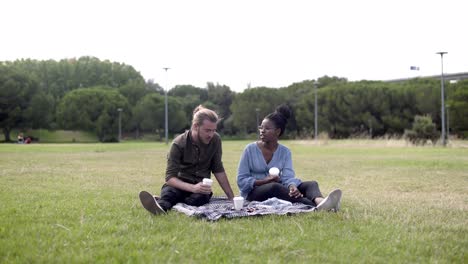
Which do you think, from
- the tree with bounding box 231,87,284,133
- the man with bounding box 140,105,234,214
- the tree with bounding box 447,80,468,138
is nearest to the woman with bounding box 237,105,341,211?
the man with bounding box 140,105,234,214

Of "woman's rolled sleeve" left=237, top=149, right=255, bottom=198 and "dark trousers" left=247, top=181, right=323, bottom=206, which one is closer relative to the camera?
"dark trousers" left=247, top=181, right=323, bottom=206

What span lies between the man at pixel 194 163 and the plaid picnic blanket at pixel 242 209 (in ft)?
0.51

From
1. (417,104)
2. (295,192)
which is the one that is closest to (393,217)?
(295,192)

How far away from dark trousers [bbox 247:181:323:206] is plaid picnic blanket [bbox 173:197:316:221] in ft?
0.49

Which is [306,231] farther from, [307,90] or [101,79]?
[101,79]

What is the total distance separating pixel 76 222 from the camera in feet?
16.8

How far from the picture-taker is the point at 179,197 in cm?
630

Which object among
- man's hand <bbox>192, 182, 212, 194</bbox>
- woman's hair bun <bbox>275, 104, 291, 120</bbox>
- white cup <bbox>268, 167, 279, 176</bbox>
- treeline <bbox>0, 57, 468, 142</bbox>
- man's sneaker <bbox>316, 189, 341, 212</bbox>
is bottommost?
man's sneaker <bbox>316, 189, 341, 212</bbox>

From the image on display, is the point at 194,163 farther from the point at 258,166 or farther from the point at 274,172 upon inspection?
the point at 274,172

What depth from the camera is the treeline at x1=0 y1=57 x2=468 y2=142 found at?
5966cm

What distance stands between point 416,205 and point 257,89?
237ft

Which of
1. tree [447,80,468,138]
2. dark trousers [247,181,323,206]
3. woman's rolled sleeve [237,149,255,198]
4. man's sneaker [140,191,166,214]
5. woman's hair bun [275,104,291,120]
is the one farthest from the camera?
tree [447,80,468,138]

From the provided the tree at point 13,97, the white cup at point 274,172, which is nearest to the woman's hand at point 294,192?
the white cup at point 274,172

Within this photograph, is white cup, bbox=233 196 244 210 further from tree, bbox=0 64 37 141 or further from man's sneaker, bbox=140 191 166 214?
tree, bbox=0 64 37 141
